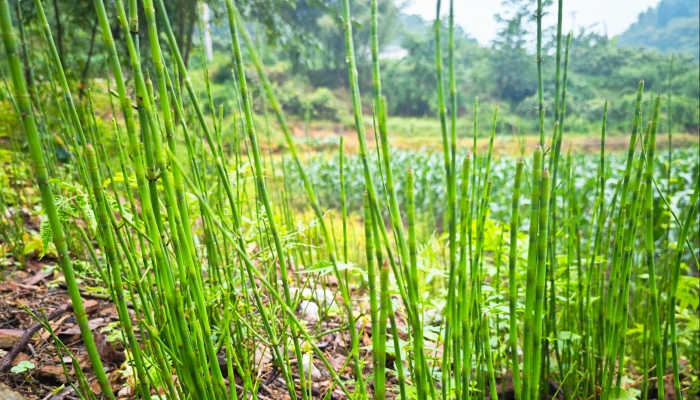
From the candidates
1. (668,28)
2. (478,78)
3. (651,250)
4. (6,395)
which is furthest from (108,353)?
(668,28)

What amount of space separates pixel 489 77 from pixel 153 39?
16.5 m

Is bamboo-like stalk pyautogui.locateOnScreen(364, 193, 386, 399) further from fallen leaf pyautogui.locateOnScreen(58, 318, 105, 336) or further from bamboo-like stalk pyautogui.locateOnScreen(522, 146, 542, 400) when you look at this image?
fallen leaf pyautogui.locateOnScreen(58, 318, 105, 336)

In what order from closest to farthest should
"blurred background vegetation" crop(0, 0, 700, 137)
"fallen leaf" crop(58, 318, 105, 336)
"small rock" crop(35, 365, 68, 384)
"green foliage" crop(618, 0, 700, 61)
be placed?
1. "small rock" crop(35, 365, 68, 384)
2. "fallen leaf" crop(58, 318, 105, 336)
3. "blurred background vegetation" crop(0, 0, 700, 137)
4. "green foliage" crop(618, 0, 700, 61)

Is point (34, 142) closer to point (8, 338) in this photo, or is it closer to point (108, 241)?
point (108, 241)

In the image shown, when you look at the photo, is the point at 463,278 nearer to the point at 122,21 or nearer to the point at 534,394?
the point at 534,394

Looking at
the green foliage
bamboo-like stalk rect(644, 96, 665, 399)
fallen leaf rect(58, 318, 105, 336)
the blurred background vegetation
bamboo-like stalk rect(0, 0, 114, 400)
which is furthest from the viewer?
the green foliage

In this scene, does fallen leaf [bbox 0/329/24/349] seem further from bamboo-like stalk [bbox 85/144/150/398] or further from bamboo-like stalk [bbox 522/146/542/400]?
bamboo-like stalk [bbox 522/146/542/400]

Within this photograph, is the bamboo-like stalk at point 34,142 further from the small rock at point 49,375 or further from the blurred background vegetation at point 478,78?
the blurred background vegetation at point 478,78

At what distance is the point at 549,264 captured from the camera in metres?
0.76

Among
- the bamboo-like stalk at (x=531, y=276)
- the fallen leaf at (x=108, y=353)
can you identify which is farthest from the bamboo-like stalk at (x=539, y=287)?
the fallen leaf at (x=108, y=353)

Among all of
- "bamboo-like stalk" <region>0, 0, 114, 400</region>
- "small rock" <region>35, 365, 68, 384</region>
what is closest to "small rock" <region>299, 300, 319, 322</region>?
"small rock" <region>35, 365, 68, 384</region>

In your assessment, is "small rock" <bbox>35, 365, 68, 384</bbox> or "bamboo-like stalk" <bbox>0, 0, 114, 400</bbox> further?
"small rock" <bbox>35, 365, 68, 384</bbox>

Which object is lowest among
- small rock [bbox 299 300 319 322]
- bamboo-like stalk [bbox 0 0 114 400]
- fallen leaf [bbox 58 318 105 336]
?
small rock [bbox 299 300 319 322]

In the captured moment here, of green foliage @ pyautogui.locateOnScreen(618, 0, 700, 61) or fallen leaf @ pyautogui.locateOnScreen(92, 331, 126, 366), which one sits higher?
green foliage @ pyautogui.locateOnScreen(618, 0, 700, 61)
